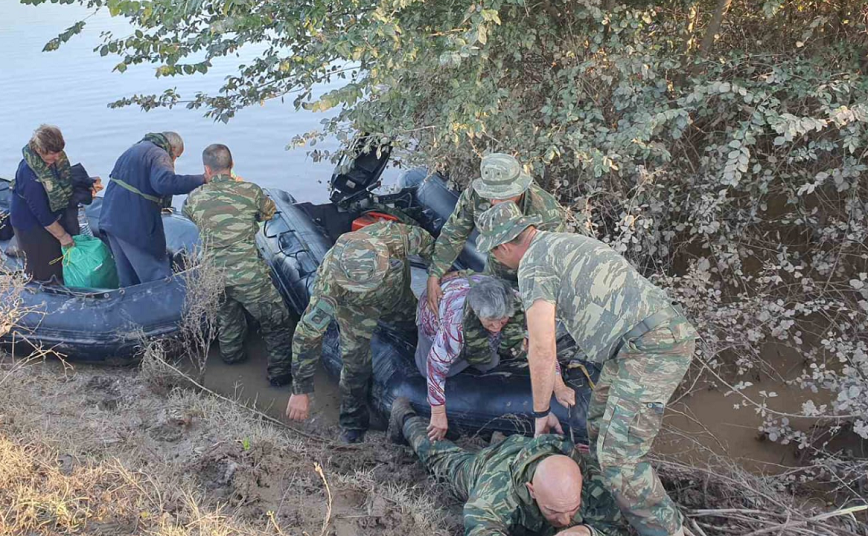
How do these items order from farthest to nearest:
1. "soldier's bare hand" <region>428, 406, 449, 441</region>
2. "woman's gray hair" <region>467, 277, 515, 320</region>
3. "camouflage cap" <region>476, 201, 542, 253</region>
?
"soldier's bare hand" <region>428, 406, 449, 441</region>, "woman's gray hair" <region>467, 277, 515, 320</region>, "camouflage cap" <region>476, 201, 542, 253</region>

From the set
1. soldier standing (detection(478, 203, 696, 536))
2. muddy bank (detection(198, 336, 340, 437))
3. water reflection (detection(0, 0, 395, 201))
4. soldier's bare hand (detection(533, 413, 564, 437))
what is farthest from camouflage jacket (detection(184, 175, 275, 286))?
water reflection (detection(0, 0, 395, 201))

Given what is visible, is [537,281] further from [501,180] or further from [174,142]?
[174,142]

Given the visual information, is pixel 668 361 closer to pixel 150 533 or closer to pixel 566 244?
pixel 566 244

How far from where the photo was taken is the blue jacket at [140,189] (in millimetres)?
4863

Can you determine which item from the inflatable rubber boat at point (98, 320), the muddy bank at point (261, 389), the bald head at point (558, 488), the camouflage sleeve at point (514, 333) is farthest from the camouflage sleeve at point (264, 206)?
the bald head at point (558, 488)

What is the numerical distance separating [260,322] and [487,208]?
1928 millimetres

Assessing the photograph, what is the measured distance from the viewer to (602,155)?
175 inches

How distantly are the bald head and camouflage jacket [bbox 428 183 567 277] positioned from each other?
156 cm

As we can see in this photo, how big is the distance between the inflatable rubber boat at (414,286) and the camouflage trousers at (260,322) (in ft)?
0.97

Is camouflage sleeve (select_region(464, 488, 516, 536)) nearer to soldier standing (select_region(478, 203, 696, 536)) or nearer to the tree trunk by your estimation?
soldier standing (select_region(478, 203, 696, 536))

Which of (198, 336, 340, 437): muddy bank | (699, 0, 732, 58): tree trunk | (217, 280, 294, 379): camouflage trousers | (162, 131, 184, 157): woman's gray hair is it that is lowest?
(198, 336, 340, 437): muddy bank

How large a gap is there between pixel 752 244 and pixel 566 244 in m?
2.85

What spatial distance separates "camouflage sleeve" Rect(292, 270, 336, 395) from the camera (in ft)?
13.3

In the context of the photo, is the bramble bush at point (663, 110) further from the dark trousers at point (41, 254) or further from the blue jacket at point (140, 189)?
the dark trousers at point (41, 254)
